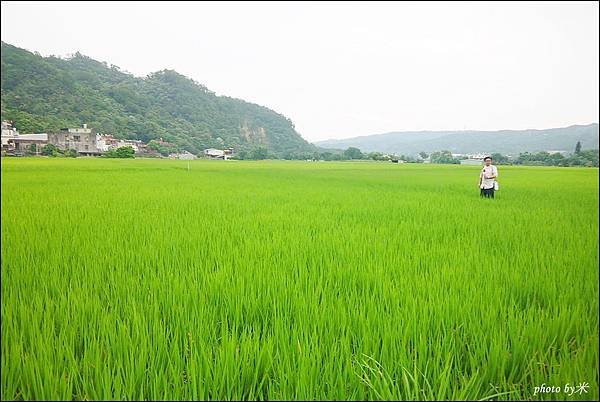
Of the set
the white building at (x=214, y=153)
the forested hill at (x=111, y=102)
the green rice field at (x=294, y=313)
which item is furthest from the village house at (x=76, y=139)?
the green rice field at (x=294, y=313)

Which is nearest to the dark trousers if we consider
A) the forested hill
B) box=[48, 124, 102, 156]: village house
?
the forested hill

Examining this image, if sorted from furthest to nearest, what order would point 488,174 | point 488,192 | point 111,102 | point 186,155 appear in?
point 186,155 → point 111,102 → point 488,192 → point 488,174

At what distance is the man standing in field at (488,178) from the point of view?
23.0 feet

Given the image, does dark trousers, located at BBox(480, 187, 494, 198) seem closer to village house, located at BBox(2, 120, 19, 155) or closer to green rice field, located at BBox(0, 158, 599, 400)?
green rice field, located at BBox(0, 158, 599, 400)

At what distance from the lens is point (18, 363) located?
1.16 meters

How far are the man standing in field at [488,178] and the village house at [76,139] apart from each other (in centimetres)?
1075

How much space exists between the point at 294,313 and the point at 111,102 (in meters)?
11.6

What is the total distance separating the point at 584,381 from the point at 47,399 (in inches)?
71.2

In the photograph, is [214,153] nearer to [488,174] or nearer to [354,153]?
[488,174]

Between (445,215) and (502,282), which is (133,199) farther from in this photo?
(502,282)

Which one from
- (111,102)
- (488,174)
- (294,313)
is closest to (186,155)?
(111,102)

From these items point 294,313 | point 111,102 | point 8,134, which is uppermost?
point 111,102

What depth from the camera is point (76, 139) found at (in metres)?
10.1

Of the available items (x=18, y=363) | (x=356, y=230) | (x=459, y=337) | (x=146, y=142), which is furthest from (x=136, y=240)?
(x=146, y=142)
